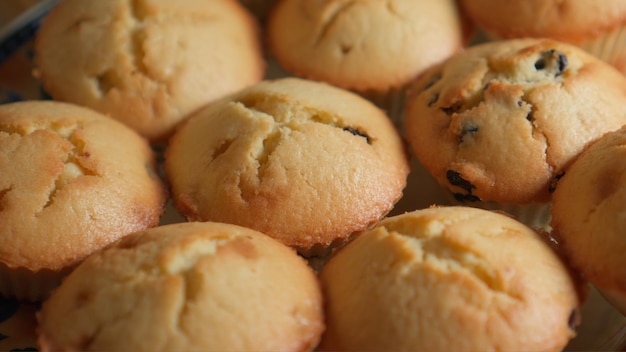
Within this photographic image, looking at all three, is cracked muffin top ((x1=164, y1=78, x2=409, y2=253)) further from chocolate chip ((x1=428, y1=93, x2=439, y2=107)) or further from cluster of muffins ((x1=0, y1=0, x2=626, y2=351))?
chocolate chip ((x1=428, y1=93, x2=439, y2=107))

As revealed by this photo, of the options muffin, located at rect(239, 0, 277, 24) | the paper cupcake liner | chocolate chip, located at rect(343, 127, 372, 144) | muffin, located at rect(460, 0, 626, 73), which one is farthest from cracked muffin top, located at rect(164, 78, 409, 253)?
muffin, located at rect(239, 0, 277, 24)

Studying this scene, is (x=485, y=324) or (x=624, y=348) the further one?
(x=624, y=348)

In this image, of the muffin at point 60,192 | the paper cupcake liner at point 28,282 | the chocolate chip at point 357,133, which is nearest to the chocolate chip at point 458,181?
the chocolate chip at point 357,133

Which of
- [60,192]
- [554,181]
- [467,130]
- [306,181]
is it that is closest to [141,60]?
[60,192]

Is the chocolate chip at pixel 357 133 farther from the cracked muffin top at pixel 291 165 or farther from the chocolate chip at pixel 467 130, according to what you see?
the chocolate chip at pixel 467 130

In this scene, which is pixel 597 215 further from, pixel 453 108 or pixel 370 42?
pixel 370 42

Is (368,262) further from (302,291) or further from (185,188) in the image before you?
(185,188)

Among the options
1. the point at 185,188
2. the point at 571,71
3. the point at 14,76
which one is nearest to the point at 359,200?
the point at 185,188
